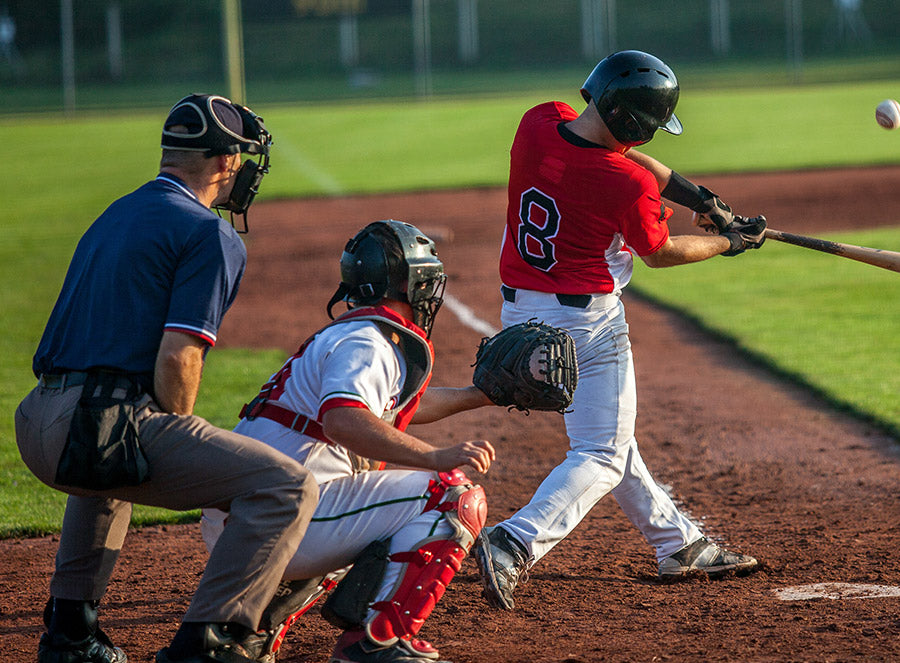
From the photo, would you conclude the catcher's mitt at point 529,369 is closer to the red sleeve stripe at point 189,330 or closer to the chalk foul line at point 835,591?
the red sleeve stripe at point 189,330

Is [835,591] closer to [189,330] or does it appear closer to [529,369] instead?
[529,369]

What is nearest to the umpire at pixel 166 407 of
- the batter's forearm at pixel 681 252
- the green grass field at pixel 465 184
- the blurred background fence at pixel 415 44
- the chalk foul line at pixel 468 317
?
the batter's forearm at pixel 681 252

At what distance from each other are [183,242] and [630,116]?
1901 mm

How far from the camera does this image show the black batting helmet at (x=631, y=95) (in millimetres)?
4156

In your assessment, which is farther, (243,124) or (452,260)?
(452,260)

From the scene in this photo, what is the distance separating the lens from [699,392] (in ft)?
24.1

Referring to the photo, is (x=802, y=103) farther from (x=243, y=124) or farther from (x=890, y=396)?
(x=243, y=124)

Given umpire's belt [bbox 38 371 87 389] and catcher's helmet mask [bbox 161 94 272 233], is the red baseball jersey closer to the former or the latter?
catcher's helmet mask [bbox 161 94 272 233]

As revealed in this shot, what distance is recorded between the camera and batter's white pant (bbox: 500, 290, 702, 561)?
408cm

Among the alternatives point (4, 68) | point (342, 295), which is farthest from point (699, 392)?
point (4, 68)

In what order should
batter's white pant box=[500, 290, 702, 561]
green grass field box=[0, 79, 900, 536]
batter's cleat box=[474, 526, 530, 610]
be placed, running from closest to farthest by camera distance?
batter's cleat box=[474, 526, 530, 610] → batter's white pant box=[500, 290, 702, 561] → green grass field box=[0, 79, 900, 536]

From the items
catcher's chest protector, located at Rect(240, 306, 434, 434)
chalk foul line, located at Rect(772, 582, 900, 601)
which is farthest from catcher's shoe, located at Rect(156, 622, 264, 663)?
chalk foul line, located at Rect(772, 582, 900, 601)

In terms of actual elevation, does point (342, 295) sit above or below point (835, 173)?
above

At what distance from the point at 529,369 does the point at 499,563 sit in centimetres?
86
